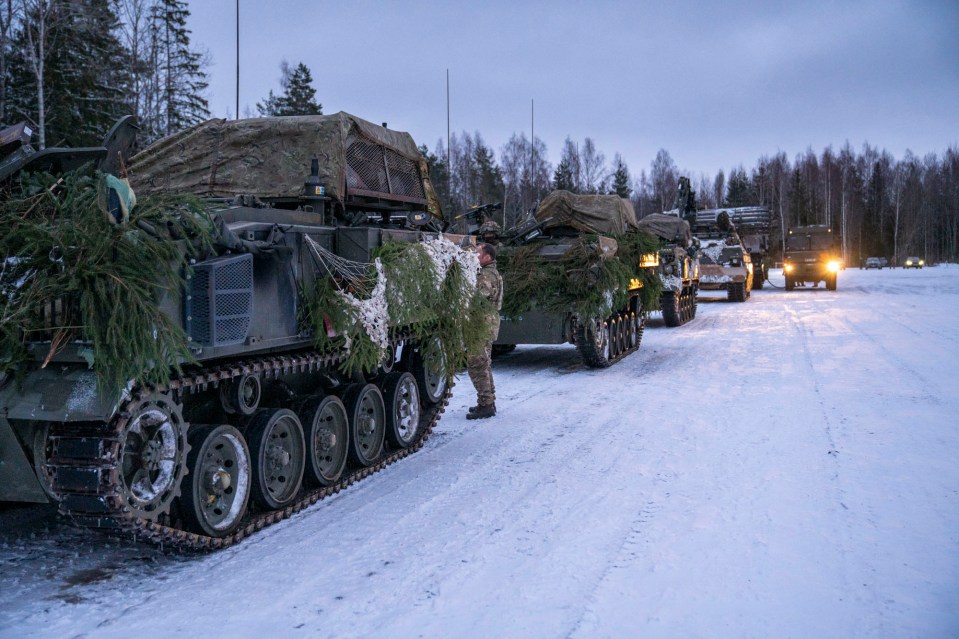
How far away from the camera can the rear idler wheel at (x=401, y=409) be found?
6773mm

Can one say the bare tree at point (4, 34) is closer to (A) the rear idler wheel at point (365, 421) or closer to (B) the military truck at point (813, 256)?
(A) the rear idler wheel at point (365, 421)

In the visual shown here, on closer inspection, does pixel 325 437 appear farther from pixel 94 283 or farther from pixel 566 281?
pixel 566 281

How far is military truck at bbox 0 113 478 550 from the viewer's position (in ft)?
12.6

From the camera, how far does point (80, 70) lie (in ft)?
76.8

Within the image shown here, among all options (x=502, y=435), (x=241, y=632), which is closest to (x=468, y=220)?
(x=502, y=435)

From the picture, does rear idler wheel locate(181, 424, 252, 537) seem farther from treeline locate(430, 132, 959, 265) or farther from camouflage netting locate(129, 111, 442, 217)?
treeline locate(430, 132, 959, 265)

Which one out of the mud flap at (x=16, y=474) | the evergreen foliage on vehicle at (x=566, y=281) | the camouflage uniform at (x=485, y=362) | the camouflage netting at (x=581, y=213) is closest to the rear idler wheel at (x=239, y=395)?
the mud flap at (x=16, y=474)

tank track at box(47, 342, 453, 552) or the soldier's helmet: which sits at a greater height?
the soldier's helmet

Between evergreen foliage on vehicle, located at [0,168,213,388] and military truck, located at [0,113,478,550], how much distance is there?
1 cm

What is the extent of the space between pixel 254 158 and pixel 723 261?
21.8 metres

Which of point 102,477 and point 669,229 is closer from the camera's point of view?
point 102,477

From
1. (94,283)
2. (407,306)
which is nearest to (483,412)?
(407,306)

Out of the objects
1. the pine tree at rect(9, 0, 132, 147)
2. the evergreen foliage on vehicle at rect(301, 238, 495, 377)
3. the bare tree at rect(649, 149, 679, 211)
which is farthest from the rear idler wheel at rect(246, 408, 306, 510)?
the bare tree at rect(649, 149, 679, 211)

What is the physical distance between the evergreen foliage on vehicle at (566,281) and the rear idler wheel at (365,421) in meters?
5.22
